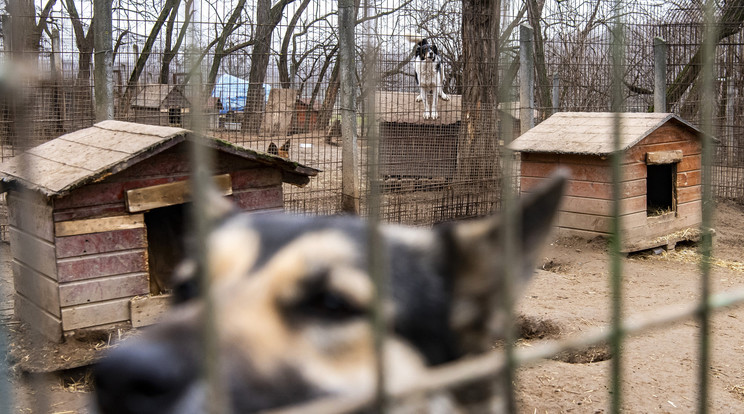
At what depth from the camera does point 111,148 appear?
543 cm

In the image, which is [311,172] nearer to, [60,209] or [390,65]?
[60,209]

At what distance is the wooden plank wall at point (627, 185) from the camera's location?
8.47 meters

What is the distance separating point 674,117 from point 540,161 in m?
1.74

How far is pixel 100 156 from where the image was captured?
530cm

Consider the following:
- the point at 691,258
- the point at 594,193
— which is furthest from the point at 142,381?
the point at 691,258

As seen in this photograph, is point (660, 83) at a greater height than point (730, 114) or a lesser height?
greater

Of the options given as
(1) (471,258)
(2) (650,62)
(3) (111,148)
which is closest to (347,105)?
(3) (111,148)

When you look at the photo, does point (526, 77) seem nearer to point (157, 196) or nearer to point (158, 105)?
point (158, 105)

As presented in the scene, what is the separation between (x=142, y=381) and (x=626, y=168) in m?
7.90

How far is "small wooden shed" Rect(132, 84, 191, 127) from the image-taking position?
774 centimetres

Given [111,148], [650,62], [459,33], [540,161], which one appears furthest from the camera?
[650,62]

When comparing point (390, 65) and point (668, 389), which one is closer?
point (668, 389)

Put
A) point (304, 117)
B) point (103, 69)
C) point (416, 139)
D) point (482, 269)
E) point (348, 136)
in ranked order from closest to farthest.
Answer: point (482, 269), point (103, 69), point (304, 117), point (348, 136), point (416, 139)

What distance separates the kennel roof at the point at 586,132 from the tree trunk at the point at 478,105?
2.11 feet
